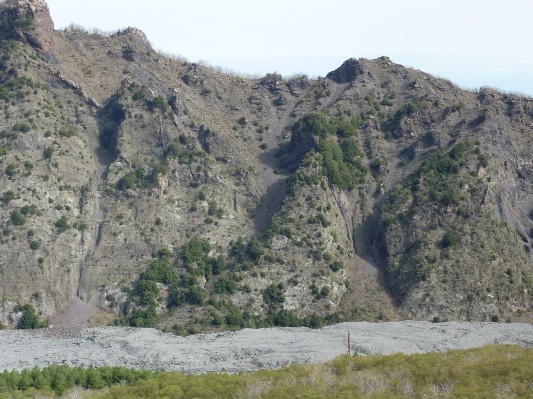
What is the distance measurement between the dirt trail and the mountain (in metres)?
4.66

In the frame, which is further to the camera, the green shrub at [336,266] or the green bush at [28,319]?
the green shrub at [336,266]

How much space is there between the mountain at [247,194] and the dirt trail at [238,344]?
15.3ft

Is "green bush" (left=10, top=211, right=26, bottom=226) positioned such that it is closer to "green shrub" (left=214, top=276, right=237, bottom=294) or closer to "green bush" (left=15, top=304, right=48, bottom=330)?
"green bush" (left=15, top=304, right=48, bottom=330)

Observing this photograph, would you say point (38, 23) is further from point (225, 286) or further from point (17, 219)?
point (225, 286)

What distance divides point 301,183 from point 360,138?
15.7 meters

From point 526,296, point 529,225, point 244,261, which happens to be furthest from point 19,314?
point 529,225

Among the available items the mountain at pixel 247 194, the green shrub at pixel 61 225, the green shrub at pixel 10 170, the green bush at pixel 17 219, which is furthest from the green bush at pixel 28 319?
the green shrub at pixel 10 170

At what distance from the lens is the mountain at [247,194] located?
93500 millimetres

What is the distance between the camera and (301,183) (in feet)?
349

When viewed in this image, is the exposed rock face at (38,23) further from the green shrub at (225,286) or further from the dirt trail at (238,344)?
the dirt trail at (238,344)

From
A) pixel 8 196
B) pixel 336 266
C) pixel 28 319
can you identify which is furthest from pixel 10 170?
pixel 336 266

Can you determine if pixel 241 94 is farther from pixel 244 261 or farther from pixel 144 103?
pixel 244 261

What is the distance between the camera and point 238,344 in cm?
8062

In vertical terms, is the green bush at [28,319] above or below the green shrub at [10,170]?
below
